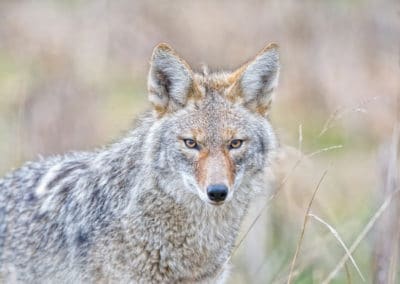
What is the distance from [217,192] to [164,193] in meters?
0.66

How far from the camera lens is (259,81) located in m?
7.26

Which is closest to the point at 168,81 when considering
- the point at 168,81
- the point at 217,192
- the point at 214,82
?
the point at 168,81

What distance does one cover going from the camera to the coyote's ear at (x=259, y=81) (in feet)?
23.4

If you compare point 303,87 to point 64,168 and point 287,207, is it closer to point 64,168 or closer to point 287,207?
point 287,207

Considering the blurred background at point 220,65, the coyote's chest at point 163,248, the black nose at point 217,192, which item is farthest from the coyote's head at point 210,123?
the blurred background at point 220,65

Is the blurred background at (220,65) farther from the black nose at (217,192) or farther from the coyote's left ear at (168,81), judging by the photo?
the black nose at (217,192)

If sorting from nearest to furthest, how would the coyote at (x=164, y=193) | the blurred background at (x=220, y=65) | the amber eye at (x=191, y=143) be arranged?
the amber eye at (x=191, y=143), the coyote at (x=164, y=193), the blurred background at (x=220, y=65)

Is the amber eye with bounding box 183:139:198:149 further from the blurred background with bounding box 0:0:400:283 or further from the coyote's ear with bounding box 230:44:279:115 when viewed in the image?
the blurred background with bounding box 0:0:400:283

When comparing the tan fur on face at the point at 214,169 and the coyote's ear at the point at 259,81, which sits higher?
the coyote's ear at the point at 259,81

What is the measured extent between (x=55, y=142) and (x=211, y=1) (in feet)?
17.7

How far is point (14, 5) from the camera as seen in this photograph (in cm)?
1648

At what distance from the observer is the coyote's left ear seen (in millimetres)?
6890

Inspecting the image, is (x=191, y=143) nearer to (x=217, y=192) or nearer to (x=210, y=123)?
(x=210, y=123)

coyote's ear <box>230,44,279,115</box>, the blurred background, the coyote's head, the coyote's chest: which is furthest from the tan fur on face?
the blurred background
